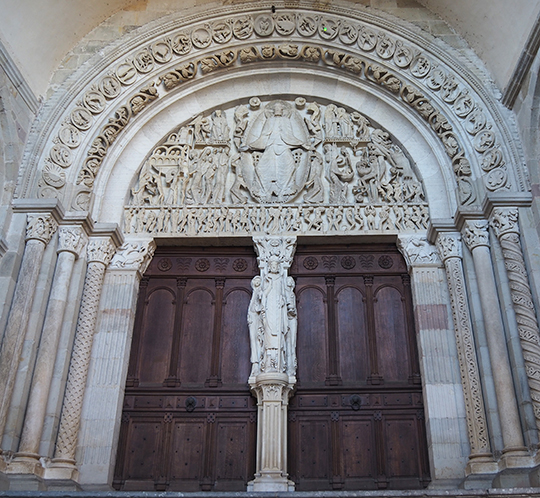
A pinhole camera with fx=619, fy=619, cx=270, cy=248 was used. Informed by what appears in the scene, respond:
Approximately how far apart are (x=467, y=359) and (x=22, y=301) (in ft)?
18.0

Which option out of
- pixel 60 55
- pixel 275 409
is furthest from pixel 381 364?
pixel 60 55

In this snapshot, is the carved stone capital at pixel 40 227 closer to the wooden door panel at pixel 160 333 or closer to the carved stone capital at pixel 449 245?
the wooden door panel at pixel 160 333

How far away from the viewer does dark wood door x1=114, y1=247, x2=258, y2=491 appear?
302 inches

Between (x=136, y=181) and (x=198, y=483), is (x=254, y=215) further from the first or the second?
(x=198, y=483)

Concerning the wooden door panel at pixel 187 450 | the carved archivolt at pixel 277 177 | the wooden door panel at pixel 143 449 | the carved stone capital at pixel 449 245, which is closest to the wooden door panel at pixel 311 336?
the carved archivolt at pixel 277 177

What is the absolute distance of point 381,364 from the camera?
26.9ft

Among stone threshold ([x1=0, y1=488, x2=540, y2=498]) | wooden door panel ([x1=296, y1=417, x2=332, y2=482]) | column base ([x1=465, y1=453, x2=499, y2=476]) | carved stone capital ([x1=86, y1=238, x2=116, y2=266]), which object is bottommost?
stone threshold ([x1=0, y1=488, x2=540, y2=498])

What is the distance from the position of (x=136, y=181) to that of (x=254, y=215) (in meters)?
1.93

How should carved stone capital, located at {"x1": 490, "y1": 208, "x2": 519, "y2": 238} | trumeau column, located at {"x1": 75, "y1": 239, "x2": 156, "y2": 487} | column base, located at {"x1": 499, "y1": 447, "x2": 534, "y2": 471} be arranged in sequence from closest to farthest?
column base, located at {"x1": 499, "y1": 447, "x2": 534, "y2": 471}
trumeau column, located at {"x1": 75, "y1": 239, "x2": 156, "y2": 487}
carved stone capital, located at {"x1": 490, "y1": 208, "x2": 519, "y2": 238}

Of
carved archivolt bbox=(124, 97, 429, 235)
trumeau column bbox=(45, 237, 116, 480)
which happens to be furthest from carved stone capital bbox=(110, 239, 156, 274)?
carved archivolt bbox=(124, 97, 429, 235)

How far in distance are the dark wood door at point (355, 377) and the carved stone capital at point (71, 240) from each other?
2.96m

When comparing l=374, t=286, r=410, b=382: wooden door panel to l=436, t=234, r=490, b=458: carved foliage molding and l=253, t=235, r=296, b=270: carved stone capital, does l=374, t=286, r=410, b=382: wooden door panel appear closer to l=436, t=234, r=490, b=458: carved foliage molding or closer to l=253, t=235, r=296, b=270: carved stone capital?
l=436, t=234, r=490, b=458: carved foliage molding

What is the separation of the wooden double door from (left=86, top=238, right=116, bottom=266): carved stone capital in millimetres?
695

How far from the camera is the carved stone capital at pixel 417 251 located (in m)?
Result: 8.45
